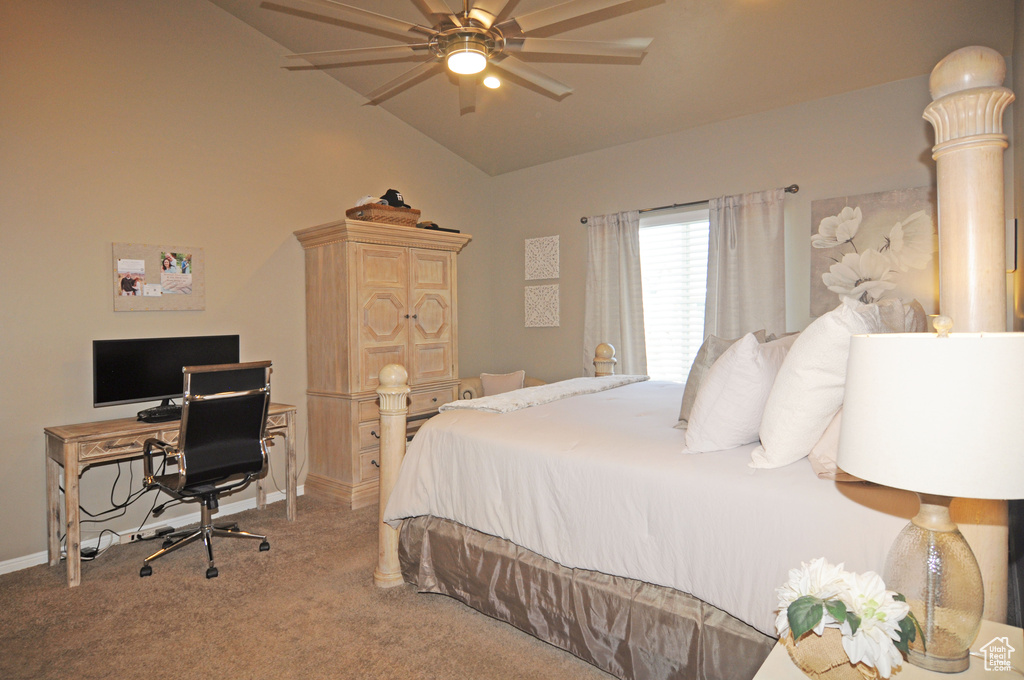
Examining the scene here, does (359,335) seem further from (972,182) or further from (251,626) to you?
(972,182)

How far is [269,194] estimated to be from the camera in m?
3.83

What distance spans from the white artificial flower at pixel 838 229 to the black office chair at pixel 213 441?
3.42 meters

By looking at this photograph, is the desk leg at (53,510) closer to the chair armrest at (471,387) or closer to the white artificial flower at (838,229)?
the chair armrest at (471,387)

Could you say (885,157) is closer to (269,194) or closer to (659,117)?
(659,117)

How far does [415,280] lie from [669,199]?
6.68 feet

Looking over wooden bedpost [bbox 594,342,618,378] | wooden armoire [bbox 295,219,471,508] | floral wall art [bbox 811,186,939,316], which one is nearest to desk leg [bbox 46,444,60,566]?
wooden armoire [bbox 295,219,471,508]

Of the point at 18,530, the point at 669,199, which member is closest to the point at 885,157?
the point at 669,199

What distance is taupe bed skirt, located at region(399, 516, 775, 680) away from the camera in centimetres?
157

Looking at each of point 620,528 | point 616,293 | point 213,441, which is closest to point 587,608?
point 620,528

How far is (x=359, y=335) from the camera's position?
3.75 metres

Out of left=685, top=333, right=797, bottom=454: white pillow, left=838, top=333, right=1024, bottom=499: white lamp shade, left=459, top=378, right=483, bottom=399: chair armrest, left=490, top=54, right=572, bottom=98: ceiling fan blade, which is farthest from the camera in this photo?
left=459, top=378, right=483, bottom=399: chair armrest

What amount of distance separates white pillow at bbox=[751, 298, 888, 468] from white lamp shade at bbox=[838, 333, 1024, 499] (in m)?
0.47

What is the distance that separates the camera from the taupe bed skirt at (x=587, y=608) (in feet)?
5.15

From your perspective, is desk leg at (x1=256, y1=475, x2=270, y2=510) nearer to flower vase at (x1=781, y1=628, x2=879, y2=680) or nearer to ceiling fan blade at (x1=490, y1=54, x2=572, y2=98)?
ceiling fan blade at (x1=490, y1=54, x2=572, y2=98)
